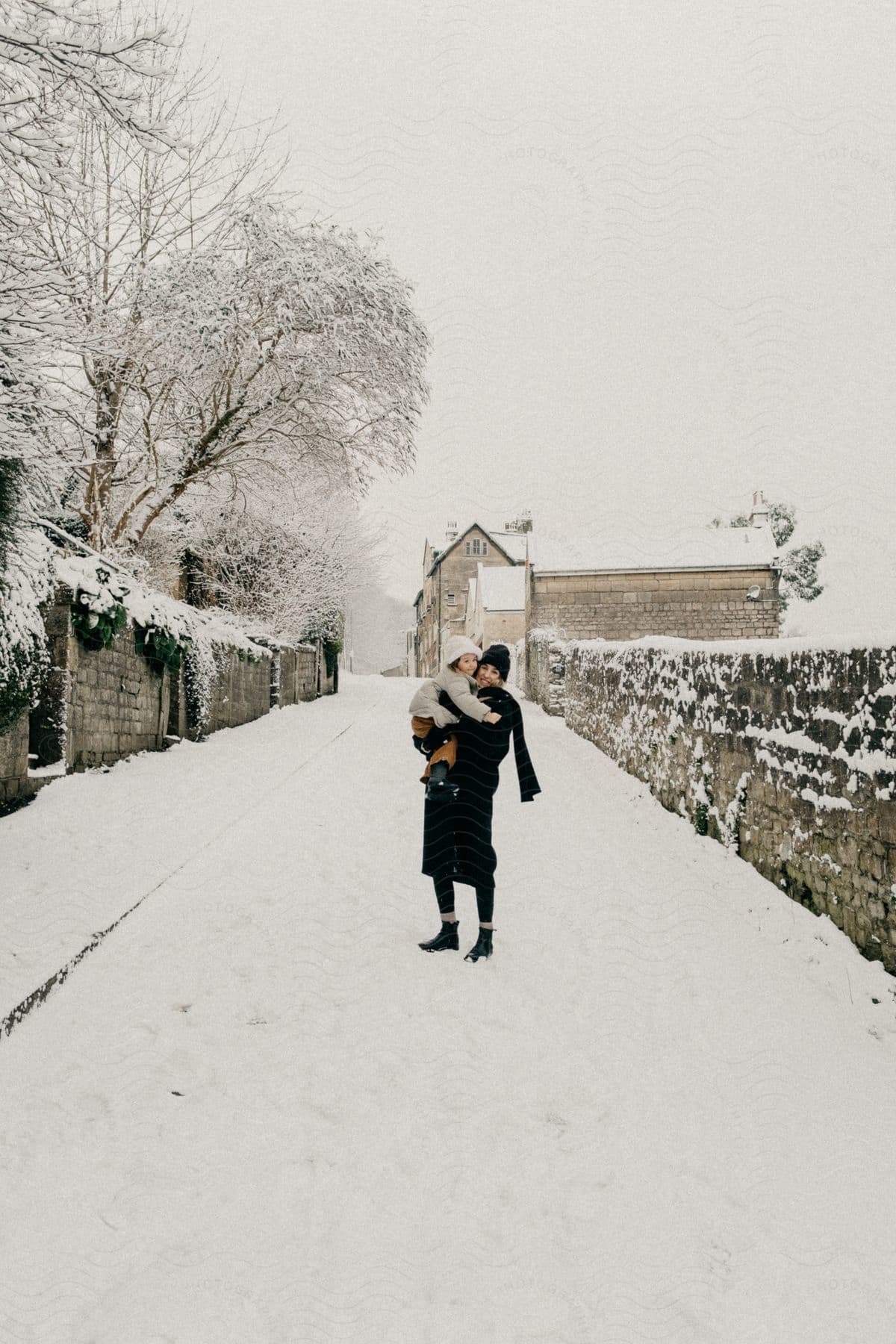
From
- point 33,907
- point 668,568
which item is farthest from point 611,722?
point 668,568

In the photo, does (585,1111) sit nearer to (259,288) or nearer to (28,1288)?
(28,1288)

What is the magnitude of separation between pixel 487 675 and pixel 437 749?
0.59 meters

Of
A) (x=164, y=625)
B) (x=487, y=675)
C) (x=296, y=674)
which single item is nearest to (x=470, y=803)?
(x=487, y=675)

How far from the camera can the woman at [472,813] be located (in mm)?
5023

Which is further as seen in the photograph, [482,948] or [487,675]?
[487,675]

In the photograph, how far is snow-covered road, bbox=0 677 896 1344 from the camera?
235 centimetres

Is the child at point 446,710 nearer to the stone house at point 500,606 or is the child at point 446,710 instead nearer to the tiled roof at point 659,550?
the tiled roof at point 659,550

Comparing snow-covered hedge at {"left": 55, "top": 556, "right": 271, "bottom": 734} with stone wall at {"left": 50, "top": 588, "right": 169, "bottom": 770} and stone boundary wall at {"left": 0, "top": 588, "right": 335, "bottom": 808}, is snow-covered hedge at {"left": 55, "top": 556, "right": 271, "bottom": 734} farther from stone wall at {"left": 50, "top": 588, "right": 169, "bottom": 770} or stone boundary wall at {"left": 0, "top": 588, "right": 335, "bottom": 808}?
stone wall at {"left": 50, "top": 588, "right": 169, "bottom": 770}

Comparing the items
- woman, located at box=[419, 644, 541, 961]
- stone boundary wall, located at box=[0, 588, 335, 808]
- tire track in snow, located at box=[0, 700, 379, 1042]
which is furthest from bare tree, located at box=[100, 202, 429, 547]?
woman, located at box=[419, 644, 541, 961]

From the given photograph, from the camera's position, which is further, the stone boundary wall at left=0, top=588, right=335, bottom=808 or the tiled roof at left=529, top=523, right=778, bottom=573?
the tiled roof at left=529, top=523, right=778, bottom=573

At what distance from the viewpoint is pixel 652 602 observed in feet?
106

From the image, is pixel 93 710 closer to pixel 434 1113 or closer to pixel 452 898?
pixel 452 898

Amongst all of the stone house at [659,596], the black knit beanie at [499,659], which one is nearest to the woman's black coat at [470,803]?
the black knit beanie at [499,659]

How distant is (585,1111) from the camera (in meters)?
3.36
